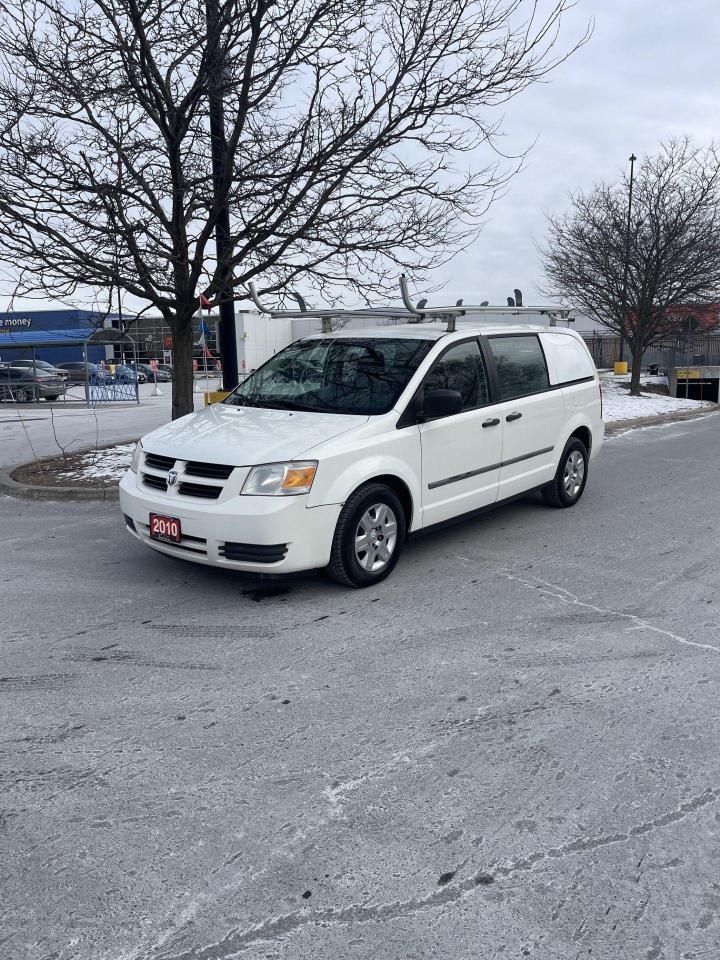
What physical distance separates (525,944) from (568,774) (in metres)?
0.93

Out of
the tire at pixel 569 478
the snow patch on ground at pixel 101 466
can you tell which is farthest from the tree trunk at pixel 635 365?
the snow patch on ground at pixel 101 466

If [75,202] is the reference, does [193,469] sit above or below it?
below

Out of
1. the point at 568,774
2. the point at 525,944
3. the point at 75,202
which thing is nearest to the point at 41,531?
the point at 75,202

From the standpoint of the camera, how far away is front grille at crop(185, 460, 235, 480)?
5.07 metres

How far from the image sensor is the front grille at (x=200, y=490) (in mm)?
5090

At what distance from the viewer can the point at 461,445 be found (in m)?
6.09

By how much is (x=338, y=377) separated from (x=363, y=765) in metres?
3.46

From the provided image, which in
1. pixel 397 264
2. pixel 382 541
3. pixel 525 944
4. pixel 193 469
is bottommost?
pixel 525 944

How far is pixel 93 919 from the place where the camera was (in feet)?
7.98

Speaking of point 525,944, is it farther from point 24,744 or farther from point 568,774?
point 24,744

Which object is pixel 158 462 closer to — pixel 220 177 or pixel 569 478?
pixel 569 478

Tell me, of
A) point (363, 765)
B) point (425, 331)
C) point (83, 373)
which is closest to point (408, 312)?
point (425, 331)

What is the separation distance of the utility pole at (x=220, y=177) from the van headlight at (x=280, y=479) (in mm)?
4851

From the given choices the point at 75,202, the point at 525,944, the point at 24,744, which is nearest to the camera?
the point at 525,944
